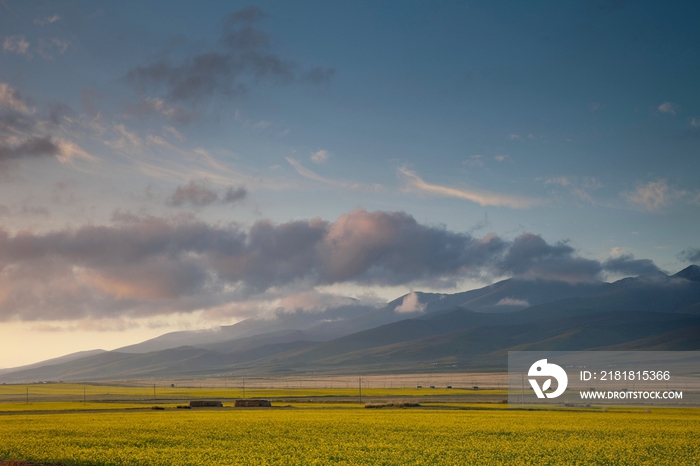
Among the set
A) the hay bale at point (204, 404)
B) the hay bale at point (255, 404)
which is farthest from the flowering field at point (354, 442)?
the hay bale at point (255, 404)

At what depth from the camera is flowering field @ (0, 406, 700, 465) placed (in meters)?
32.1

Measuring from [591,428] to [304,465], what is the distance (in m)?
31.9

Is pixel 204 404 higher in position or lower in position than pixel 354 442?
lower

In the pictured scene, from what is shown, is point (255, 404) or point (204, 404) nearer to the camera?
point (204, 404)

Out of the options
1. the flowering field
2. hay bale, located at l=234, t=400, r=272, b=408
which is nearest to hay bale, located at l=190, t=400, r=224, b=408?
hay bale, located at l=234, t=400, r=272, b=408

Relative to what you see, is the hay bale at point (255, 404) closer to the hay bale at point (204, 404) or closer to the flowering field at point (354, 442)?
the hay bale at point (204, 404)

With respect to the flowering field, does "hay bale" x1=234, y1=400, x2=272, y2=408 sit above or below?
below

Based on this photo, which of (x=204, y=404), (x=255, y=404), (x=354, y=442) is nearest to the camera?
(x=354, y=442)

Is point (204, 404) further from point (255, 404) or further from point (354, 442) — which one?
point (354, 442)

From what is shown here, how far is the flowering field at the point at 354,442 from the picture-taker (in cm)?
3206

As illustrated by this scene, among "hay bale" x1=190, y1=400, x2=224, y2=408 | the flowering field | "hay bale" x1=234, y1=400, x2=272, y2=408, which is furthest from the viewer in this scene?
"hay bale" x1=234, y1=400, x2=272, y2=408

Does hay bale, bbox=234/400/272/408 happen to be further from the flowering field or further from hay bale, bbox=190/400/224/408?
the flowering field

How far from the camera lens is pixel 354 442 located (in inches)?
1533

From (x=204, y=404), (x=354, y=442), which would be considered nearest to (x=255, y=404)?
(x=204, y=404)
